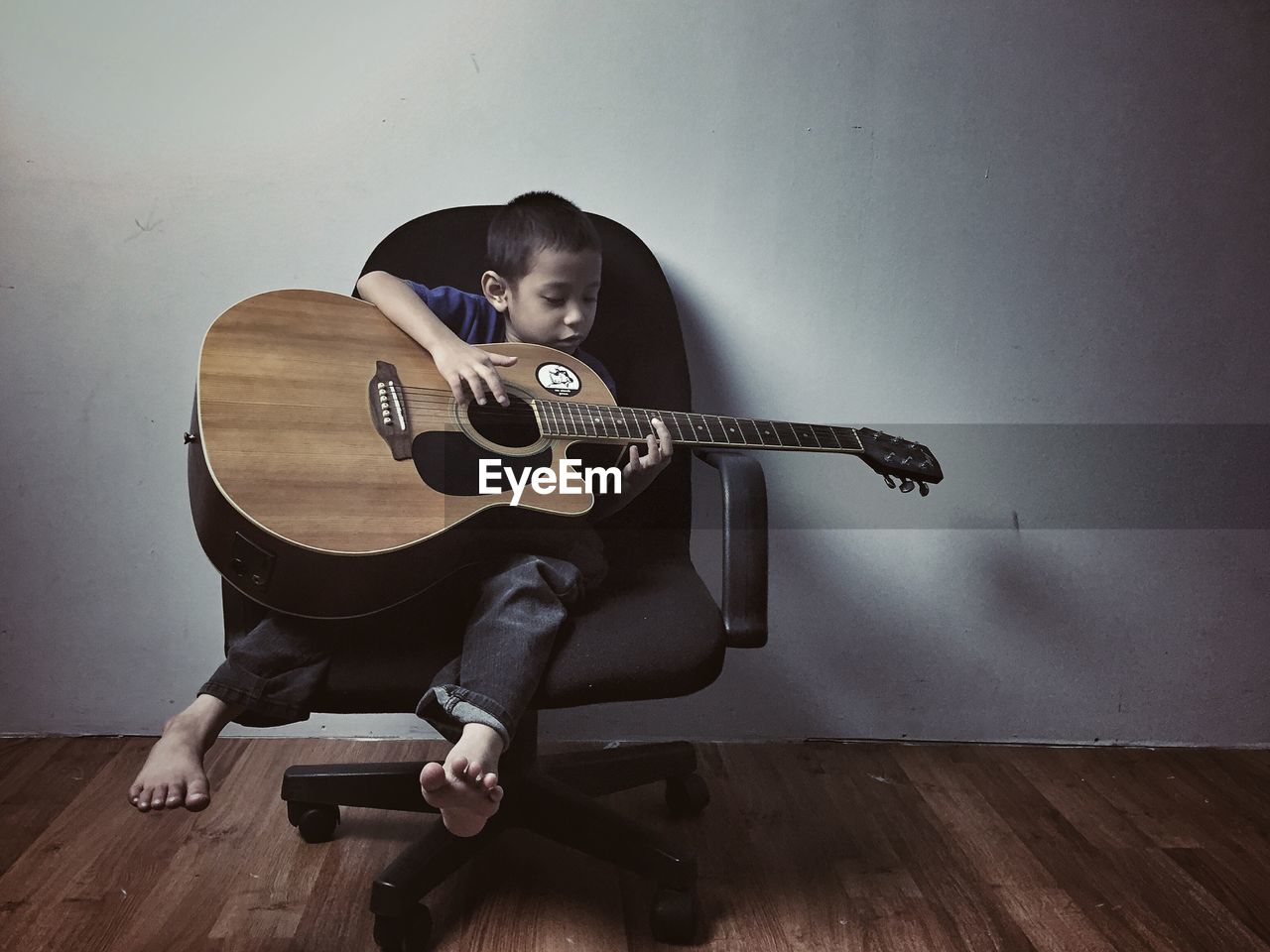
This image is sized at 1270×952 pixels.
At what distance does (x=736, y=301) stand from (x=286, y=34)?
0.91 metres

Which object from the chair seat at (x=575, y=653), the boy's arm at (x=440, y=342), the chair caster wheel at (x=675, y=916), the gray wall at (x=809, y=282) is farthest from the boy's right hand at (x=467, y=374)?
the chair caster wheel at (x=675, y=916)

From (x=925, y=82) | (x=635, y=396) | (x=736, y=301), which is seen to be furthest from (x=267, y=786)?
(x=925, y=82)

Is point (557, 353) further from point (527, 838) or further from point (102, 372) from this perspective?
point (102, 372)

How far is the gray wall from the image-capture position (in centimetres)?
159

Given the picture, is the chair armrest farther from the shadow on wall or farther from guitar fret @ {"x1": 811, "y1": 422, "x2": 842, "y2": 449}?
the shadow on wall

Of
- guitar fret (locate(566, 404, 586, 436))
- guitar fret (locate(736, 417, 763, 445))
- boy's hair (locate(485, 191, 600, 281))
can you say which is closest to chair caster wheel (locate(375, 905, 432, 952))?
guitar fret (locate(566, 404, 586, 436))

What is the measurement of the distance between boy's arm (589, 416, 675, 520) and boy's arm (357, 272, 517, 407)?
18cm

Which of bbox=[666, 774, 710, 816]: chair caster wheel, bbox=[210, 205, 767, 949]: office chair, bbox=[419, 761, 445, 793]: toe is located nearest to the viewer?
bbox=[419, 761, 445, 793]: toe

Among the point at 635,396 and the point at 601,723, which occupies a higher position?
the point at 635,396

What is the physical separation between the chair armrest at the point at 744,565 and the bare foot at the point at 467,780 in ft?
1.03

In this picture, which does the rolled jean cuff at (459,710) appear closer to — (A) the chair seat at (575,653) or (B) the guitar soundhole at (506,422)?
(A) the chair seat at (575,653)

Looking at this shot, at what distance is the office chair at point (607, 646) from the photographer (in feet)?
3.49

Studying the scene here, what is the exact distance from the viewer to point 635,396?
4.68ft

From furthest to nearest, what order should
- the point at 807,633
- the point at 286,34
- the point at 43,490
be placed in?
the point at 807,633 → the point at 43,490 → the point at 286,34
